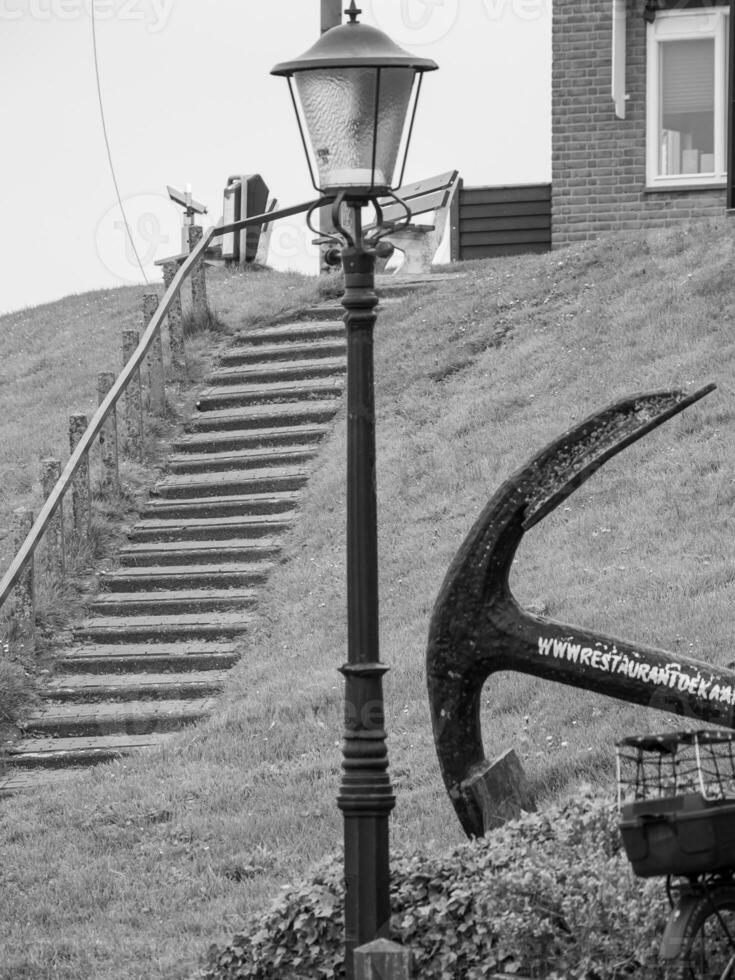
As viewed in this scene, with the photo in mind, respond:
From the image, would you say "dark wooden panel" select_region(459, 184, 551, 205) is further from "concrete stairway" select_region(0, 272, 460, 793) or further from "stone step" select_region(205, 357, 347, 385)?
"stone step" select_region(205, 357, 347, 385)

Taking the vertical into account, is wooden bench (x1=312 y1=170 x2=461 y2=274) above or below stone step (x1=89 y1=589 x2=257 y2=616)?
above

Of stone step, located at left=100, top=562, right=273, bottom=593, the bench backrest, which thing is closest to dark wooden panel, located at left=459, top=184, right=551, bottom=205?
the bench backrest

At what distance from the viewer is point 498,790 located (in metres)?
7.71

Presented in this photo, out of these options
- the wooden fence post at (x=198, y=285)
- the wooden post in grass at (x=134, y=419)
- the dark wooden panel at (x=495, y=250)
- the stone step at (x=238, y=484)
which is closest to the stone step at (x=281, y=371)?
the wooden fence post at (x=198, y=285)

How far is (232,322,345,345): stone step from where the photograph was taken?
17953 millimetres

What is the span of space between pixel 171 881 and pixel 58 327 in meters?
14.8

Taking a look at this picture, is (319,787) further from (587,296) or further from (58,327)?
(58,327)

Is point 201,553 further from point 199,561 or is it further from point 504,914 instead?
point 504,914

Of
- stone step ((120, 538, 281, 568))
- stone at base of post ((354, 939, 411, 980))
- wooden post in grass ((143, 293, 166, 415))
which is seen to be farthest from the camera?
wooden post in grass ((143, 293, 166, 415))

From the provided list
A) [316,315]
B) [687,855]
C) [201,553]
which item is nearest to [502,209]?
[316,315]

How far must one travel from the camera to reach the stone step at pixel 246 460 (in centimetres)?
1548

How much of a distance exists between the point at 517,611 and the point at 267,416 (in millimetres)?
9101

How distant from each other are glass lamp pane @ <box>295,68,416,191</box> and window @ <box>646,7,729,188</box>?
507 inches

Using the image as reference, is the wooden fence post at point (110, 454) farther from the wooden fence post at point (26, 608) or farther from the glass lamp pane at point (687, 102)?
the glass lamp pane at point (687, 102)
